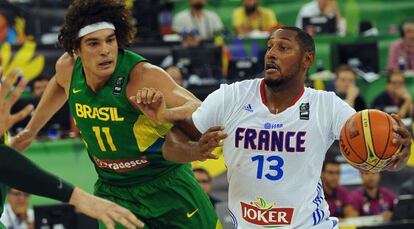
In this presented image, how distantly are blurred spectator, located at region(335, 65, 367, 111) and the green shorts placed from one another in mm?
5707

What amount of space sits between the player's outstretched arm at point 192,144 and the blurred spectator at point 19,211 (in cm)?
441

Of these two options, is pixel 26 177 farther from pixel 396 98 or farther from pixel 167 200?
pixel 396 98

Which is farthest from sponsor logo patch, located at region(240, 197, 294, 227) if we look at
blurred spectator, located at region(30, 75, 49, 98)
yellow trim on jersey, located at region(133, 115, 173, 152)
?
blurred spectator, located at region(30, 75, 49, 98)

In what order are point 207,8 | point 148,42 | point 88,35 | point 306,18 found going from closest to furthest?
point 88,35
point 148,42
point 306,18
point 207,8

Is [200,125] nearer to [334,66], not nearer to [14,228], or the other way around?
[14,228]

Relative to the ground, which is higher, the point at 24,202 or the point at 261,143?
the point at 261,143

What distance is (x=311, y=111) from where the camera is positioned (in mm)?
6117

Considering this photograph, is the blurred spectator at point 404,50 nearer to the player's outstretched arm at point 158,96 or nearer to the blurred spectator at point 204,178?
the blurred spectator at point 204,178

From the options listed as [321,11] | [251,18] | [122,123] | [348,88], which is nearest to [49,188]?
[122,123]

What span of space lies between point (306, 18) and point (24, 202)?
648cm

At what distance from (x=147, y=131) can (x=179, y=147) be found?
79 centimetres

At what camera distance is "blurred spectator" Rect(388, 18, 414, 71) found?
14375mm

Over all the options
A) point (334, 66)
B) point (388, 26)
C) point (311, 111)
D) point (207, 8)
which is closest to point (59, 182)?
point (311, 111)

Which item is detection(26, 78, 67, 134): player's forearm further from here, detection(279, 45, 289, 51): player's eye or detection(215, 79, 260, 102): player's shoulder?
detection(279, 45, 289, 51): player's eye
